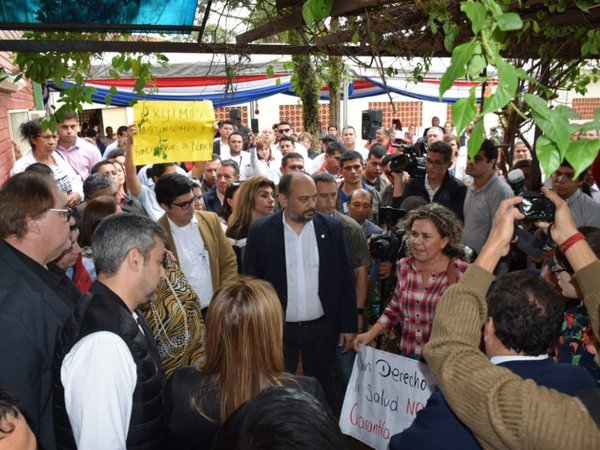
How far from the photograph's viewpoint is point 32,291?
2166 mm

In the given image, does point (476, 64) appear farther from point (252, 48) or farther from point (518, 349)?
point (252, 48)

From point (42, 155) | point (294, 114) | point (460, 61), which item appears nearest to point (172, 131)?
point (42, 155)

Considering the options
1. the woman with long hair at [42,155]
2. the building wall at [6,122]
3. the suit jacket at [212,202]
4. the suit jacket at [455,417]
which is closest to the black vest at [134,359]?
the suit jacket at [455,417]

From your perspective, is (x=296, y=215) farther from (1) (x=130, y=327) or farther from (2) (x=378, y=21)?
A: (1) (x=130, y=327)

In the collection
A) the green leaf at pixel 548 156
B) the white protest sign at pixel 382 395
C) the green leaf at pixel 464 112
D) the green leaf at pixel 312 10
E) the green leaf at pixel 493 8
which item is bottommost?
the white protest sign at pixel 382 395

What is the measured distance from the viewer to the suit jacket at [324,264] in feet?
12.1

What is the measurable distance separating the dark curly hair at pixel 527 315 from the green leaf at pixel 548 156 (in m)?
0.80

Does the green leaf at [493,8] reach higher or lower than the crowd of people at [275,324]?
higher

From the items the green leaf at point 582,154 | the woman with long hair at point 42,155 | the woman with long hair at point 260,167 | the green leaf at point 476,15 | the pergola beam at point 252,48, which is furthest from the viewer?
the woman with long hair at point 260,167

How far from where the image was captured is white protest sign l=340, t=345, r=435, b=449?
324 cm

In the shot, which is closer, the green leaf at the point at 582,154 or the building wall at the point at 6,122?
the green leaf at the point at 582,154

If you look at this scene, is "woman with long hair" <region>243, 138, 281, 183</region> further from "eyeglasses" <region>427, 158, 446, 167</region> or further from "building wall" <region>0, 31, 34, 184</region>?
"building wall" <region>0, 31, 34, 184</region>

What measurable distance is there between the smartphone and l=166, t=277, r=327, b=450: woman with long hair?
944 mm

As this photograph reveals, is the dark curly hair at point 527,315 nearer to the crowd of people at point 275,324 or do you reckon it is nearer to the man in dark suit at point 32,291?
the crowd of people at point 275,324
